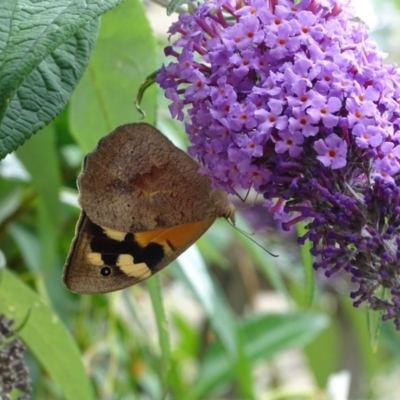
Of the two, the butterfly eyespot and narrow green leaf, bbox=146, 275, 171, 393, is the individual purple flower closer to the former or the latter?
the butterfly eyespot

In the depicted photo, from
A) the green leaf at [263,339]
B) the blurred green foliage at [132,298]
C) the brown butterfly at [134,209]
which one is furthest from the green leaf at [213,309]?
the brown butterfly at [134,209]

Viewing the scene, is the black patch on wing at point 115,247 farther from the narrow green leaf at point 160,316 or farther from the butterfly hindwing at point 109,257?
the narrow green leaf at point 160,316

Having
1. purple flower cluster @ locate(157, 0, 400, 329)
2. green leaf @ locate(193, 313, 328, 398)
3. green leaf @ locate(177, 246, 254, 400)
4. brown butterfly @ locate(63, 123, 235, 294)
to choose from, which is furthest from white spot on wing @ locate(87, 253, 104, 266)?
green leaf @ locate(193, 313, 328, 398)

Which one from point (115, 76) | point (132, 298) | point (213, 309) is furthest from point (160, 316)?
point (132, 298)

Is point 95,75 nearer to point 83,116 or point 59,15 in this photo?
point 83,116

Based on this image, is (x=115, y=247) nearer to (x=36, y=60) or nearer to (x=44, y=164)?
(x=36, y=60)

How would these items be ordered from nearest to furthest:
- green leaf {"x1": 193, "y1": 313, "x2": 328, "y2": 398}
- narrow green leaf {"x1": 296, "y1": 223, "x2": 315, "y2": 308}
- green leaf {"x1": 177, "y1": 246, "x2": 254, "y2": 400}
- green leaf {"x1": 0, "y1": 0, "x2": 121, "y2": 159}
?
green leaf {"x1": 0, "y1": 0, "x2": 121, "y2": 159}, narrow green leaf {"x1": 296, "y1": 223, "x2": 315, "y2": 308}, green leaf {"x1": 177, "y1": 246, "x2": 254, "y2": 400}, green leaf {"x1": 193, "y1": 313, "x2": 328, "y2": 398}
